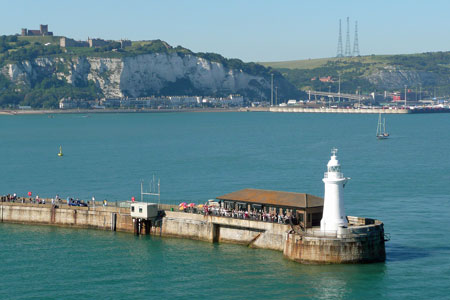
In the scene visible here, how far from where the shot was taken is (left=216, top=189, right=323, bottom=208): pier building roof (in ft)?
179

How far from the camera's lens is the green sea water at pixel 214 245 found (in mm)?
49312

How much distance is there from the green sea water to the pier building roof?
3.48m

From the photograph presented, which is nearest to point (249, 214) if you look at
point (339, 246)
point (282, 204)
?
point (282, 204)

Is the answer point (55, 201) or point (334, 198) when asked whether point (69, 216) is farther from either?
point (334, 198)

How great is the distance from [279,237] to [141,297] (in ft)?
37.6

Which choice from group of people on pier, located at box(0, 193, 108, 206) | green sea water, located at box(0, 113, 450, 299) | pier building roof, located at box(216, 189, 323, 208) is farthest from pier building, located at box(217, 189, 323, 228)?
group of people on pier, located at box(0, 193, 108, 206)

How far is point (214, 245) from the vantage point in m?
58.1

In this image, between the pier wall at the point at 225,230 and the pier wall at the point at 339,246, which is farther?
the pier wall at the point at 225,230

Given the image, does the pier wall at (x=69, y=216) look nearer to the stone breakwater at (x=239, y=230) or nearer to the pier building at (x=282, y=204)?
the stone breakwater at (x=239, y=230)

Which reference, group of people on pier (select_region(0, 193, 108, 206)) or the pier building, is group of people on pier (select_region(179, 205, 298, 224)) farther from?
group of people on pier (select_region(0, 193, 108, 206))

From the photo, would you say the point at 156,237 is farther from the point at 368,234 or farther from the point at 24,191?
the point at 24,191

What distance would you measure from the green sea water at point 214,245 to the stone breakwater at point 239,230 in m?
0.66

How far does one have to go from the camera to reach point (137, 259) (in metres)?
56.1

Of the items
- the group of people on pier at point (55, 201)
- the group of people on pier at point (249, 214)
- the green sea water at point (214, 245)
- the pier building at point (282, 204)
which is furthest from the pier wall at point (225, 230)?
the group of people on pier at point (55, 201)
